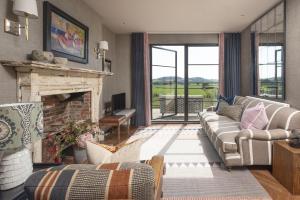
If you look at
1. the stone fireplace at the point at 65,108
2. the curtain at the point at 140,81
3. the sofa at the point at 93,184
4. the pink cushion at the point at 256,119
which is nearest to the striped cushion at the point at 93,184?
the sofa at the point at 93,184

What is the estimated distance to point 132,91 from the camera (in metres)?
6.95

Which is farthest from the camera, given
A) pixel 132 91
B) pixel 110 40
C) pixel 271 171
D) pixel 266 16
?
pixel 132 91

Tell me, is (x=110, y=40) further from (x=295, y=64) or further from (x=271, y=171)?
(x=271, y=171)

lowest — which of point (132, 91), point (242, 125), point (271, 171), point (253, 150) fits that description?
point (271, 171)

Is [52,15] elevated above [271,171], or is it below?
above

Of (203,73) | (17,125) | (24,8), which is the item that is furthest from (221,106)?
(17,125)

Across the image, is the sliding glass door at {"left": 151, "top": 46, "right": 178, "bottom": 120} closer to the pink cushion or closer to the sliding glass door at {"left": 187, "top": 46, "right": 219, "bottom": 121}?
the sliding glass door at {"left": 187, "top": 46, "right": 219, "bottom": 121}

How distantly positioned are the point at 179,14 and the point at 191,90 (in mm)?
2634

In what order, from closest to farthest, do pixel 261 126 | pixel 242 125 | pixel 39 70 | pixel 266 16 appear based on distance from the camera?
pixel 39 70
pixel 261 126
pixel 242 125
pixel 266 16

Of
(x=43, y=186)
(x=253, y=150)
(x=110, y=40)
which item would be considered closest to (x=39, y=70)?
(x=43, y=186)

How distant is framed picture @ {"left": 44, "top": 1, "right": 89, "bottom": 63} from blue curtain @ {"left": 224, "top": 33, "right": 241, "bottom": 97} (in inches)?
160

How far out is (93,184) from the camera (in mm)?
917

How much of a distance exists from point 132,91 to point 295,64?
166 inches

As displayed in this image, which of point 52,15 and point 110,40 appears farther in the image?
point 110,40
